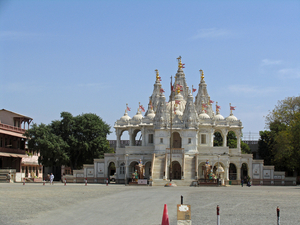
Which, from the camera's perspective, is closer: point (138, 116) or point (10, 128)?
point (138, 116)

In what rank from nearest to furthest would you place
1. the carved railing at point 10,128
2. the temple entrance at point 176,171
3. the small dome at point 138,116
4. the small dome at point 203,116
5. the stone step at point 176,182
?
the stone step at point 176,182, the temple entrance at point 176,171, the small dome at point 203,116, the carved railing at point 10,128, the small dome at point 138,116

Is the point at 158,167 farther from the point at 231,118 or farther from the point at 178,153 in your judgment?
the point at 231,118

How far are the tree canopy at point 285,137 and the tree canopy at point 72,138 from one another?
3015 centimetres

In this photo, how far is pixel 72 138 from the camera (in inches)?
3076

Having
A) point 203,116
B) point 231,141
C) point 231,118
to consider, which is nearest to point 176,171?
point 203,116

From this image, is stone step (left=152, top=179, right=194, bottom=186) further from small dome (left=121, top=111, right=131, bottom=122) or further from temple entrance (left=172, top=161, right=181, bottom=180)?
small dome (left=121, top=111, right=131, bottom=122)

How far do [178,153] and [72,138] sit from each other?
21.0m

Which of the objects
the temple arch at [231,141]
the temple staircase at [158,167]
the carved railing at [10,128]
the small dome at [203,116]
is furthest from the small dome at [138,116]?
the temple arch at [231,141]

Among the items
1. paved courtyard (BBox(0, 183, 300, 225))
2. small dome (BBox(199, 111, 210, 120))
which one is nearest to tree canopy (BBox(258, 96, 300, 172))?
small dome (BBox(199, 111, 210, 120))

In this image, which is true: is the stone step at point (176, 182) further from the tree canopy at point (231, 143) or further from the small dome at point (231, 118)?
the tree canopy at point (231, 143)

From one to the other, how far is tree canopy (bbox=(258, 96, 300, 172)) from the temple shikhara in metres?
3.45

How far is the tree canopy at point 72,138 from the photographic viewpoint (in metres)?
75.3

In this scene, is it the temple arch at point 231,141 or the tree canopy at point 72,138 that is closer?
the tree canopy at point 72,138

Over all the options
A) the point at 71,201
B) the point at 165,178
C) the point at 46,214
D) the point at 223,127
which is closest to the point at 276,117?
the point at 223,127
